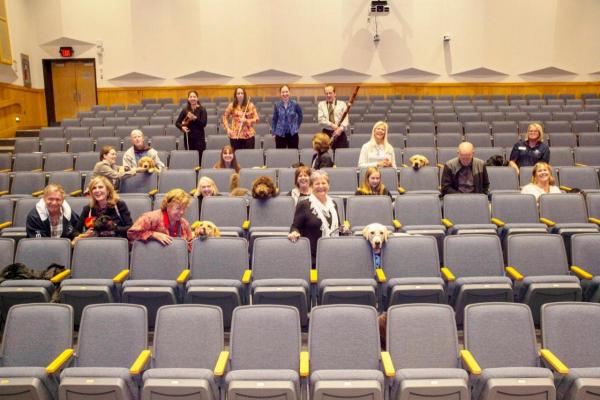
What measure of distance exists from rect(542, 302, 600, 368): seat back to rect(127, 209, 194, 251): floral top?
207 centimetres

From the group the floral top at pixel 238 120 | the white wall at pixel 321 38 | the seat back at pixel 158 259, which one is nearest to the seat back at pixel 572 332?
the seat back at pixel 158 259

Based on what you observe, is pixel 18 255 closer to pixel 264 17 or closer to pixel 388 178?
pixel 388 178

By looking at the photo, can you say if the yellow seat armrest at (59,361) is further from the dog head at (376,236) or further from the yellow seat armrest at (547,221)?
the yellow seat armrest at (547,221)

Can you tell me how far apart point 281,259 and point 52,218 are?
1.67m

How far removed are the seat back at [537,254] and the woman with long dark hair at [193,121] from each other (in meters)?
3.64

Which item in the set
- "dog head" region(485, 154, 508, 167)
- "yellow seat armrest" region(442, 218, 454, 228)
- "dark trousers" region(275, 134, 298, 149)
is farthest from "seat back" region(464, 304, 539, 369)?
"dark trousers" region(275, 134, 298, 149)

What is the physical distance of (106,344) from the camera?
2.48m

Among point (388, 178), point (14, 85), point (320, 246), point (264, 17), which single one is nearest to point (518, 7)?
point (264, 17)

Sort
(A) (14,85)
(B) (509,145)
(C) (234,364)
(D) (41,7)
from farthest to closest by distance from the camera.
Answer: (D) (41,7) < (A) (14,85) < (B) (509,145) < (C) (234,364)

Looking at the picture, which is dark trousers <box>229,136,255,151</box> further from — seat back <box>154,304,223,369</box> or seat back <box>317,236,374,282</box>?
seat back <box>154,304,223,369</box>

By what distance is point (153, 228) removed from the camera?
3.27 m

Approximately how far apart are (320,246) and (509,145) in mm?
3913

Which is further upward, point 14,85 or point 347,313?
point 14,85

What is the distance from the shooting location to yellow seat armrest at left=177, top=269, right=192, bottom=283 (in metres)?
3.00
